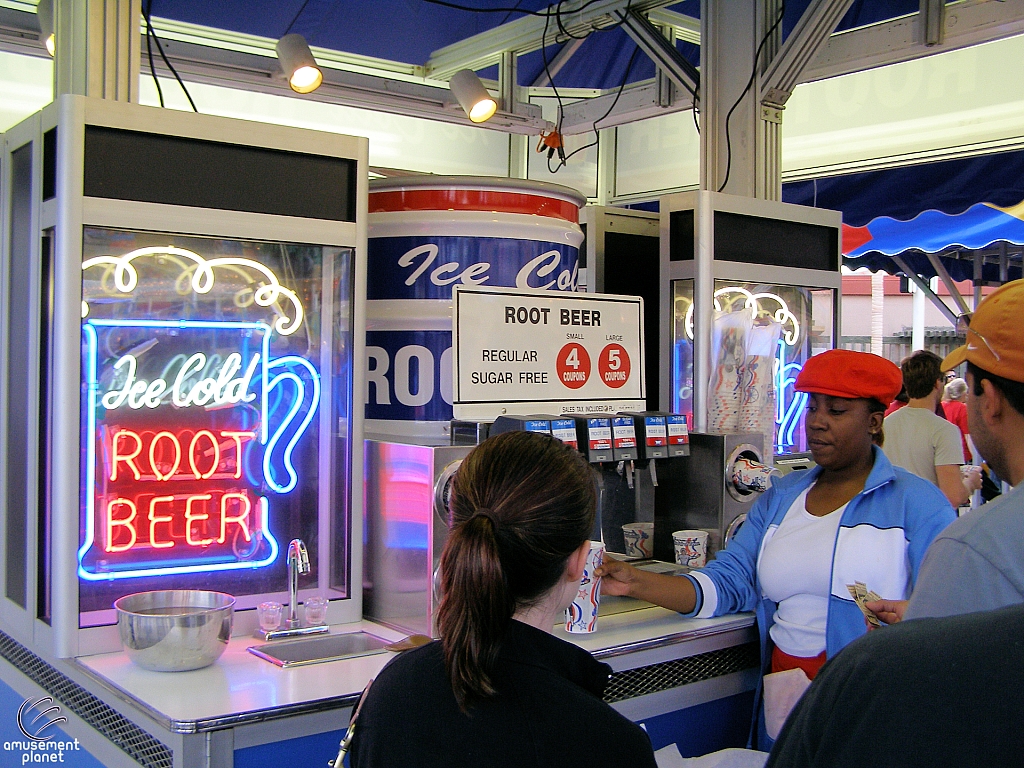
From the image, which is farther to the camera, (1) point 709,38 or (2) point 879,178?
(2) point 879,178

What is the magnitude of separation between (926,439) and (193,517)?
11.3 feet

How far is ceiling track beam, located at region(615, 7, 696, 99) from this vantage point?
4.86 metres

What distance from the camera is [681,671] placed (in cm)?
285

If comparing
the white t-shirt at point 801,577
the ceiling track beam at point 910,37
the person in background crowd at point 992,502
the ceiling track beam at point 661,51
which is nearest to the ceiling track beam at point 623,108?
the ceiling track beam at point 661,51

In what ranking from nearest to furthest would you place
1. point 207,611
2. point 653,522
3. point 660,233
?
point 207,611 < point 653,522 < point 660,233

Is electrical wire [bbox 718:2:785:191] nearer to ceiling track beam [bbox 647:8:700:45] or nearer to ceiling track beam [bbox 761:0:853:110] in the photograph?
ceiling track beam [bbox 761:0:853:110]

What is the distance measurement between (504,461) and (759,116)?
10.7 ft

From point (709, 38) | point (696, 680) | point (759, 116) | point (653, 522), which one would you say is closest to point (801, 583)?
point (696, 680)

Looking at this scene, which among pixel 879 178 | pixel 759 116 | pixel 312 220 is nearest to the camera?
pixel 312 220

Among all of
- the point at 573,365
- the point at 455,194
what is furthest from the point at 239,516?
the point at 455,194

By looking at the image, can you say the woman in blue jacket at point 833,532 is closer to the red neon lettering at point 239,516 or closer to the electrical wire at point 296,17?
the red neon lettering at point 239,516

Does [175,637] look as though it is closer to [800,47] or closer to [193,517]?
[193,517]

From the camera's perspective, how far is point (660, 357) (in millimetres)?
3871

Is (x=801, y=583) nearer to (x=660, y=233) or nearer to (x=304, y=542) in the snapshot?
(x=304, y=542)
